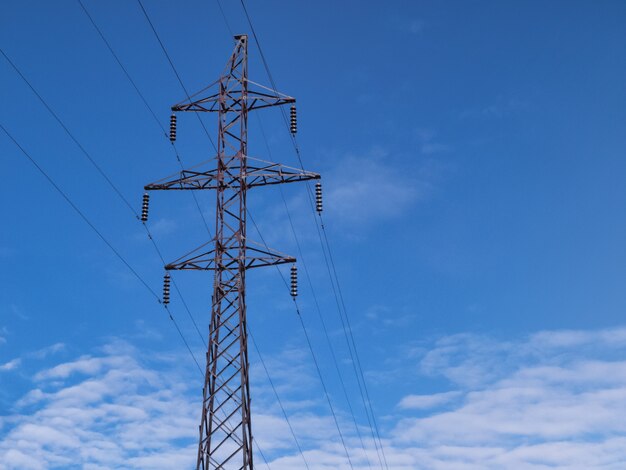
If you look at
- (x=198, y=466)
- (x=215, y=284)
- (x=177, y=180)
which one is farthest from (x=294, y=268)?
(x=198, y=466)

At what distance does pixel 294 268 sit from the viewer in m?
38.9

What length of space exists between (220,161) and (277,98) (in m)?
4.89

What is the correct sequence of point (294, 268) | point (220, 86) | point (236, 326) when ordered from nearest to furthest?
point (236, 326)
point (294, 268)
point (220, 86)

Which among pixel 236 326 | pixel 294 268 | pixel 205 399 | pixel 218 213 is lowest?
pixel 205 399

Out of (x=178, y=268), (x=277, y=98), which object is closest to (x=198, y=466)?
(x=178, y=268)

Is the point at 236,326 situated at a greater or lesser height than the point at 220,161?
lesser

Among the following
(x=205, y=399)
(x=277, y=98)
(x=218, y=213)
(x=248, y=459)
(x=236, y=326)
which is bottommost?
(x=248, y=459)

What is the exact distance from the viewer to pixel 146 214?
39844 mm

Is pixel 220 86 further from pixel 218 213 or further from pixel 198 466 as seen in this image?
pixel 198 466

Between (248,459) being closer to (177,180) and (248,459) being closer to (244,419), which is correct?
(244,419)

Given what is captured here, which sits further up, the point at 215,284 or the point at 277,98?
the point at 277,98

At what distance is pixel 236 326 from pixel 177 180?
7.86 meters

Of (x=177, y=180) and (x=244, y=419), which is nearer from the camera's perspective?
(x=244, y=419)

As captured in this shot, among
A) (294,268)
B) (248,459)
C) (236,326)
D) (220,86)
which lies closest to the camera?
A: (248,459)
